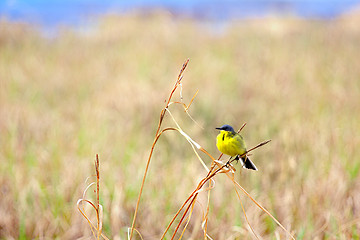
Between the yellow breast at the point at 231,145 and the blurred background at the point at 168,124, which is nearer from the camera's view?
the yellow breast at the point at 231,145

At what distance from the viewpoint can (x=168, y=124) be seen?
4281 mm

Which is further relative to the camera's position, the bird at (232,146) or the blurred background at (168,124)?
the blurred background at (168,124)

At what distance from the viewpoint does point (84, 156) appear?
3.34 metres

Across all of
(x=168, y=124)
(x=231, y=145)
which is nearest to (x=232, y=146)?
(x=231, y=145)

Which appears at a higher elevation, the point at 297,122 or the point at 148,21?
the point at 148,21

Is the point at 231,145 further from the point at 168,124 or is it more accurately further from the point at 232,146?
the point at 168,124

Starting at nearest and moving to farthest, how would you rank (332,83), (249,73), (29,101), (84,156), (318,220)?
(318,220) → (84,156) → (29,101) → (332,83) → (249,73)

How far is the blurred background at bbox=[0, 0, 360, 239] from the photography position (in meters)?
2.62

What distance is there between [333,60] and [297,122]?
118 inches

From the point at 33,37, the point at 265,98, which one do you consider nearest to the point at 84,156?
the point at 265,98

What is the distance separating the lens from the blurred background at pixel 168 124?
2.62 metres

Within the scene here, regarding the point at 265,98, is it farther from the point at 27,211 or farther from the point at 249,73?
the point at 27,211

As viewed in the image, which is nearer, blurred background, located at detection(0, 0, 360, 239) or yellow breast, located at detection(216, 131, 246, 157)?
yellow breast, located at detection(216, 131, 246, 157)

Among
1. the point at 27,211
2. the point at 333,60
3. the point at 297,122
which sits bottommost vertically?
the point at 27,211
